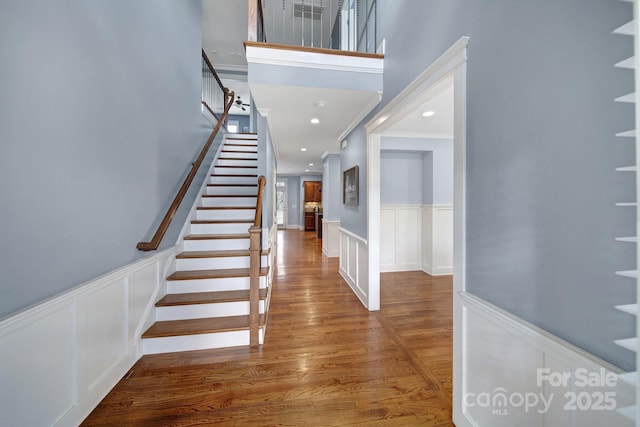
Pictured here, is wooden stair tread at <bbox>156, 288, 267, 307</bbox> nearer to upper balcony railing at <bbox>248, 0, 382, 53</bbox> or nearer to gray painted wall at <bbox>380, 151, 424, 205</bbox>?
upper balcony railing at <bbox>248, 0, 382, 53</bbox>

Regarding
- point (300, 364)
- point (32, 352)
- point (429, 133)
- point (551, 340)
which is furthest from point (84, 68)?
point (429, 133)

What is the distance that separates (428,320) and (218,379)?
2105 mm

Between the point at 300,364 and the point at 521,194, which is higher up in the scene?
the point at 521,194

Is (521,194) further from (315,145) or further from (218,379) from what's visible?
(315,145)

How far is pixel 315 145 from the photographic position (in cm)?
462

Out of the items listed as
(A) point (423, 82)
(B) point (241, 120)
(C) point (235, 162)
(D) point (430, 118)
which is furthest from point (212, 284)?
(B) point (241, 120)

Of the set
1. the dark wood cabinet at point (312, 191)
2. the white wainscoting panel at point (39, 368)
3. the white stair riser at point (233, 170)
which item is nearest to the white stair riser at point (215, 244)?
the white wainscoting panel at point (39, 368)

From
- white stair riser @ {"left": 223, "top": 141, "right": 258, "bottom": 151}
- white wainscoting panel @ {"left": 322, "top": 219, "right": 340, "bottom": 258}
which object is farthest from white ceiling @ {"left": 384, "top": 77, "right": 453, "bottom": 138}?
white stair riser @ {"left": 223, "top": 141, "right": 258, "bottom": 151}

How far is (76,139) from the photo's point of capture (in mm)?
1333

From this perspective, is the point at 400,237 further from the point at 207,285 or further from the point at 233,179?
the point at 207,285

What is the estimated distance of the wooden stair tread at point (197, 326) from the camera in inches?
78.9

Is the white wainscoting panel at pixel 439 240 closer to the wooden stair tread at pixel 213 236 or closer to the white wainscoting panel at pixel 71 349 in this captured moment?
the wooden stair tread at pixel 213 236

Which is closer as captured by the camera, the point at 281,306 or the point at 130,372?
the point at 130,372

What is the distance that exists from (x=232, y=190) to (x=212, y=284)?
191cm
